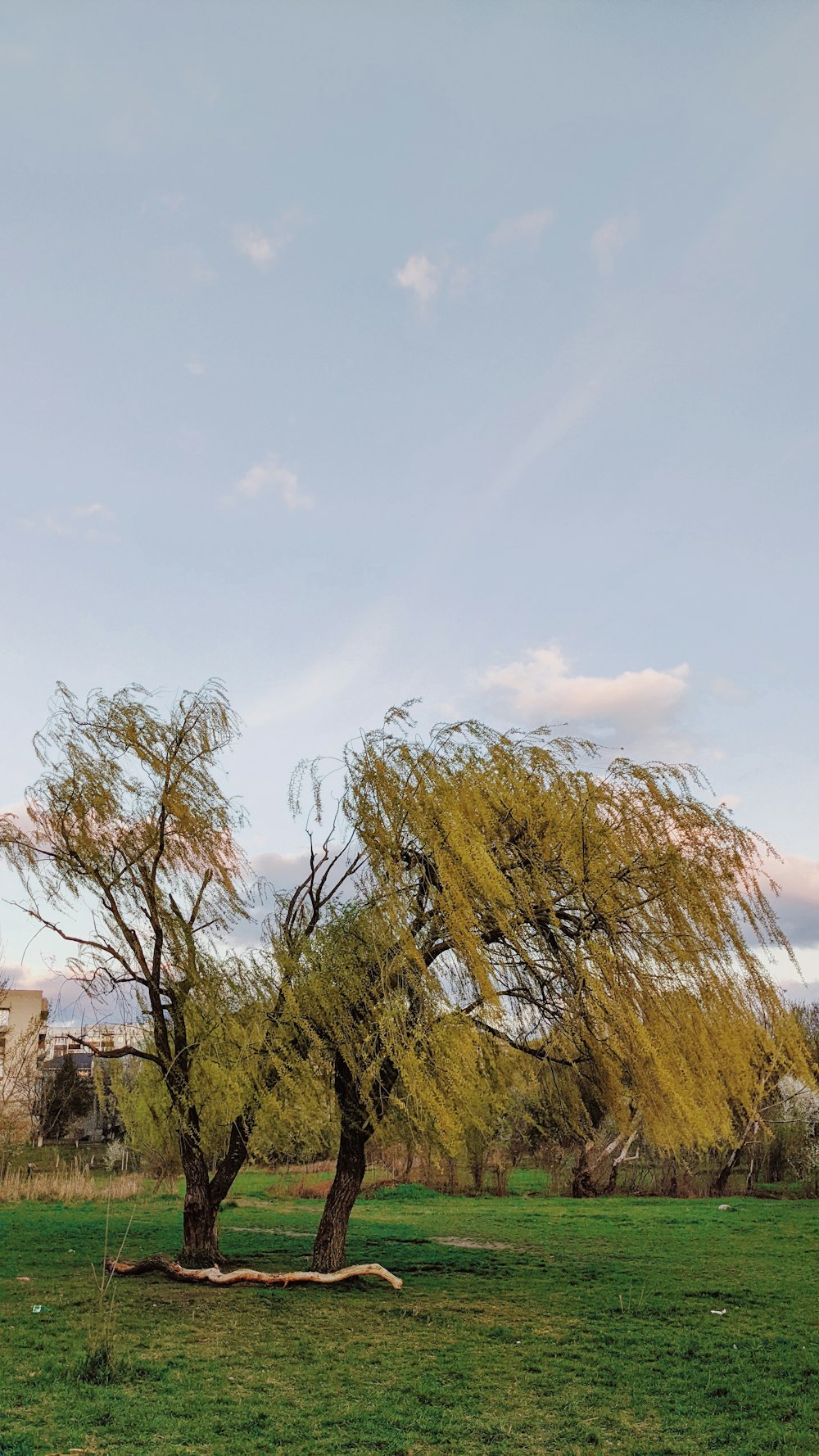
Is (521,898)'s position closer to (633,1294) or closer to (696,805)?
(696,805)

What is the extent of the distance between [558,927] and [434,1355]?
12.5 ft

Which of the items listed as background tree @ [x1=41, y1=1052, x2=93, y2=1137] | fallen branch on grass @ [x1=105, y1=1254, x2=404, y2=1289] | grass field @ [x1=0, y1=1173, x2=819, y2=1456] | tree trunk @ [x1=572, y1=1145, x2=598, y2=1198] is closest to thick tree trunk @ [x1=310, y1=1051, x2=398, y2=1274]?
fallen branch on grass @ [x1=105, y1=1254, x2=404, y2=1289]

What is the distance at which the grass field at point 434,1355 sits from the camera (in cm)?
584

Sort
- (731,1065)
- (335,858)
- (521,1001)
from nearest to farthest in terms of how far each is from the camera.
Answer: (731,1065) < (521,1001) < (335,858)

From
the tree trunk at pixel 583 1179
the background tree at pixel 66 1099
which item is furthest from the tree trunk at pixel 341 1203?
the background tree at pixel 66 1099

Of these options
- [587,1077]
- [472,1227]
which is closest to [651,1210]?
[472,1227]

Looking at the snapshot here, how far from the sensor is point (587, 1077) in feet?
34.5

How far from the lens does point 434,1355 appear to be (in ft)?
25.7

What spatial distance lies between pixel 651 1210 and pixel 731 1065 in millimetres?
14681

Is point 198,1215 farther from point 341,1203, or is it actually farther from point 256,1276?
point 341,1203

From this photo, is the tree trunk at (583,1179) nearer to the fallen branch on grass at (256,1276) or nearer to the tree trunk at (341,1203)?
the fallen branch on grass at (256,1276)

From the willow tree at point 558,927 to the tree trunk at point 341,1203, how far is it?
710 mm

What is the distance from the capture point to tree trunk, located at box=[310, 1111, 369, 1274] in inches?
430

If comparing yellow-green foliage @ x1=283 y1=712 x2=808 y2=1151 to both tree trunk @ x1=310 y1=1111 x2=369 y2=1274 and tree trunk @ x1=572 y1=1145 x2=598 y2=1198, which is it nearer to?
tree trunk @ x1=310 y1=1111 x2=369 y2=1274
